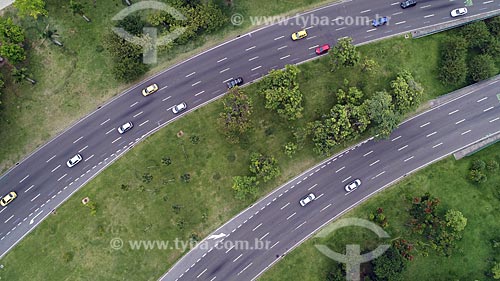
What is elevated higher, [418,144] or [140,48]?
[140,48]

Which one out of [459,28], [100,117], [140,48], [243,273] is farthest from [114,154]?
[459,28]

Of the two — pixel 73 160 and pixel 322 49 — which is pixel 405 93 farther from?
pixel 73 160

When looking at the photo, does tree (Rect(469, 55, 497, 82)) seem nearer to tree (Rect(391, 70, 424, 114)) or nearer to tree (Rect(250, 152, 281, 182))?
tree (Rect(391, 70, 424, 114))

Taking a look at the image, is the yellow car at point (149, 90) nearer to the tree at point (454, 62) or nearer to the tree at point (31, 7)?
the tree at point (31, 7)

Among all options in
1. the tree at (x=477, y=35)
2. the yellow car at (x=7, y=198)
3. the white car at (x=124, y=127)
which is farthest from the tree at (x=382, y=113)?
the yellow car at (x=7, y=198)

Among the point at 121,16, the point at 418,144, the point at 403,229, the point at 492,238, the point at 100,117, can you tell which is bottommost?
the point at 492,238

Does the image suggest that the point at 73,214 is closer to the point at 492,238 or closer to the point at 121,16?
the point at 121,16
